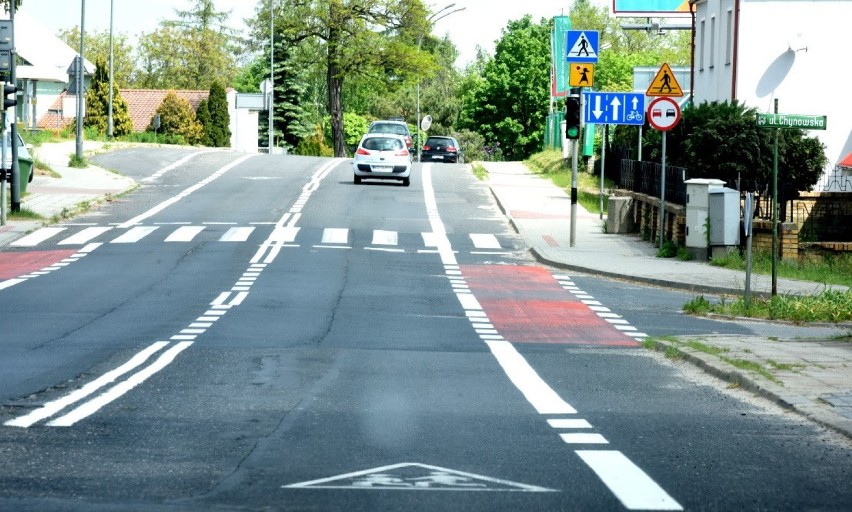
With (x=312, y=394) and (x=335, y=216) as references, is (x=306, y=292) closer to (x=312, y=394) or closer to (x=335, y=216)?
(x=312, y=394)

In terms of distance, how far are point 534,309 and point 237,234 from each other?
42.6 ft

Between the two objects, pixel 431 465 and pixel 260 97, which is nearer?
pixel 431 465

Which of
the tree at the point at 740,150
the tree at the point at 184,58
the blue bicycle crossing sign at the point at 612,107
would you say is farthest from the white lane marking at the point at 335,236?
the tree at the point at 184,58

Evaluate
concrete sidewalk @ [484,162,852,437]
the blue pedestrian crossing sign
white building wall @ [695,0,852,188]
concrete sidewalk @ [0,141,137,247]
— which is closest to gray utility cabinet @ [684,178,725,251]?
concrete sidewalk @ [484,162,852,437]

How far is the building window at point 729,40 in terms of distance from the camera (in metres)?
44.3

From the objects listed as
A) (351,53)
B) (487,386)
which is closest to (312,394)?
(487,386)

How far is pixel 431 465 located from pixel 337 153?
80970mm

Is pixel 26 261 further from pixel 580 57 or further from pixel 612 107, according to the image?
pixel 612 107

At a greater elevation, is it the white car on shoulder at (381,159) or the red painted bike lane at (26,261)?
the white car on shoulder at (381,159)

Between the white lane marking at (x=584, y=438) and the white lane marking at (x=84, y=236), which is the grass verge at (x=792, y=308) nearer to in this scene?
the white lane marking at (x=584, y=438)

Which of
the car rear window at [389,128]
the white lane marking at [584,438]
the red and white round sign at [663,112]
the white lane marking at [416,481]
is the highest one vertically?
the car rear window at [389,128]

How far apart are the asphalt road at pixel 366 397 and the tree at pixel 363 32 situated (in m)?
60.3

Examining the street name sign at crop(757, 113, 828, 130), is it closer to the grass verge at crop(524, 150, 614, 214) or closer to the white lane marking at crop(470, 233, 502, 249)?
the white lane marking at crop(470, 233, 502, 249)

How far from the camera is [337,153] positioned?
290 feet
